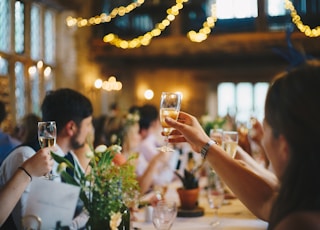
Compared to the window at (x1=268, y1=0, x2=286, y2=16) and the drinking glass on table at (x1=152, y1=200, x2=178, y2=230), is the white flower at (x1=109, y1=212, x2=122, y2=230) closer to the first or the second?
the drinking glass on table at (x1=152, y1=200, x2=178, y2=230)

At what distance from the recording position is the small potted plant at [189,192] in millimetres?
2984

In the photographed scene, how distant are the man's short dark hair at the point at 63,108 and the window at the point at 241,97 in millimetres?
8804

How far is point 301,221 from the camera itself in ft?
3.88

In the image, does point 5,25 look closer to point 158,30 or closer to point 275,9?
point 158,30

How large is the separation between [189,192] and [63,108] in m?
0.95

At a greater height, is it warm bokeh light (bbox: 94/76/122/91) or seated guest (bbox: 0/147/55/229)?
warm bokeh light (bbox: 94/76/122/91)

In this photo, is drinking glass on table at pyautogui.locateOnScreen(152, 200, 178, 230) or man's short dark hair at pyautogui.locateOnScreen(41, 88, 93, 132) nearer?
drinking glass on table at pyautogui.locateOnScreen(152, 200, 178, 230)

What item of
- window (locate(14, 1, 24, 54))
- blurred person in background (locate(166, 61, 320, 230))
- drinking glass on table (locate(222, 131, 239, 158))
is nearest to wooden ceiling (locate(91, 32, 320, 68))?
window (locate(14, 1, 24, 54))

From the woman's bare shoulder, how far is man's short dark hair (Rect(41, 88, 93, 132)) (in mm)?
1652

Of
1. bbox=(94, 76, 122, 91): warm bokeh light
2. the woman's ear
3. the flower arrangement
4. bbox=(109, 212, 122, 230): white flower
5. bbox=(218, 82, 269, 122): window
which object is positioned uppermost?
bbox=(94, 76, 122, 91): warm bokeh light

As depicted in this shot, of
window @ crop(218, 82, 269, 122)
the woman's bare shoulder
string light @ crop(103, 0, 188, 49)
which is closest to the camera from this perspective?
the woman's bare shoulder

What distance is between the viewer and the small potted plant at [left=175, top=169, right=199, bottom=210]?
298 centimetres

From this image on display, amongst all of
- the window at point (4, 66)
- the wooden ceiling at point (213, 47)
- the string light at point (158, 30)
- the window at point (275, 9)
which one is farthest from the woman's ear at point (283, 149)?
the window at point (275, 9)

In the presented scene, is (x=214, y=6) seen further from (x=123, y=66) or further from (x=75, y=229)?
(x=123, y=66)
